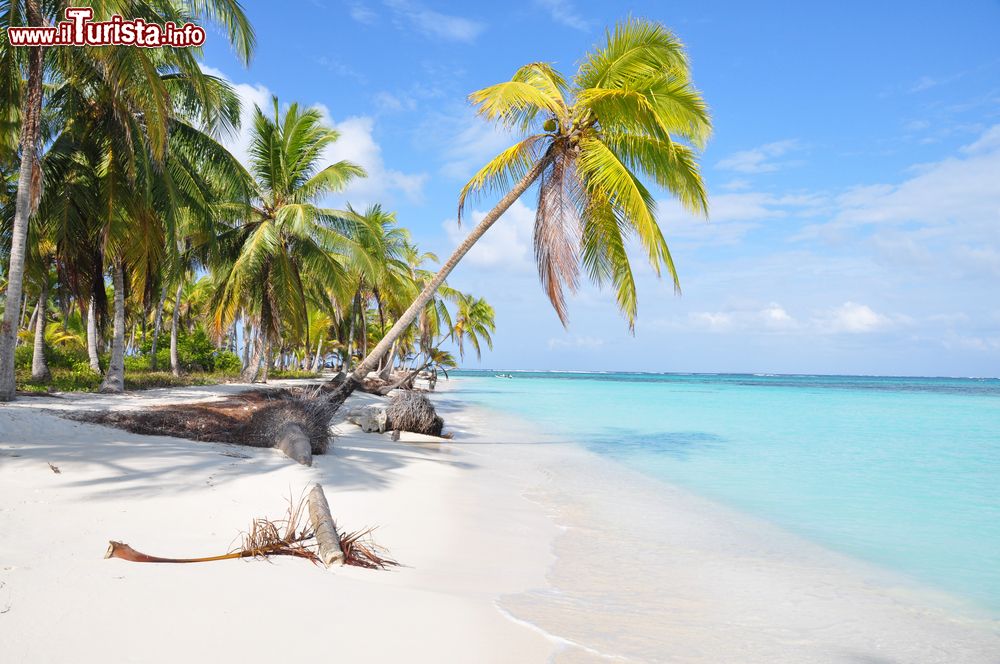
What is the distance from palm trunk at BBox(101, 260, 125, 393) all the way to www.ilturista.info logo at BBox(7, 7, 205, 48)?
200 inches

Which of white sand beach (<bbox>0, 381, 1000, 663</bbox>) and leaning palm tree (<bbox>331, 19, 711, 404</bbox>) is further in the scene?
leaning palm tree (<bbox>331, 19, 711, 404</bbox>)

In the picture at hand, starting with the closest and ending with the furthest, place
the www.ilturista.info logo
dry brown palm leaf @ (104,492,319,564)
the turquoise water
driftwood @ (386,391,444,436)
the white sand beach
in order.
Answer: the white sand beach, dry brown palm leaf @ (104,492,319,564), the turquoise water, the www.ilturista.info logo, driftwood @ (386,391,444,436)

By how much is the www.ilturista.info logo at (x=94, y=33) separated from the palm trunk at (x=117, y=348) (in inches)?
200

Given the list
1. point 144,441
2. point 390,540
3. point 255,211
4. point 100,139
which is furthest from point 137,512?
point 255,211

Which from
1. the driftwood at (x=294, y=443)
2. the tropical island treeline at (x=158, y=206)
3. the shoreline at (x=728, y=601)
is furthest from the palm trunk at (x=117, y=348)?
the shoreline at (x=728, y=601)

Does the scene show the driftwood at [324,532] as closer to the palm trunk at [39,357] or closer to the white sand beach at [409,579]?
the white sand beach at [409,579]

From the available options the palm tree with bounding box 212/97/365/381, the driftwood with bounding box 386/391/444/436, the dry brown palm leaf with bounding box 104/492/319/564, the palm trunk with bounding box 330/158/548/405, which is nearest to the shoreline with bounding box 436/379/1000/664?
the dry brown palm leaf with bounding box 104/492/319/564

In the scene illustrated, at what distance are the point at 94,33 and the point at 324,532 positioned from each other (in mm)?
9058

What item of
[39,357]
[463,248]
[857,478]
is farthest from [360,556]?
[39,357]

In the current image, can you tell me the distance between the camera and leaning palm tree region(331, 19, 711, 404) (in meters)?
9.02

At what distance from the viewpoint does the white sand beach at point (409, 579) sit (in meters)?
2.62

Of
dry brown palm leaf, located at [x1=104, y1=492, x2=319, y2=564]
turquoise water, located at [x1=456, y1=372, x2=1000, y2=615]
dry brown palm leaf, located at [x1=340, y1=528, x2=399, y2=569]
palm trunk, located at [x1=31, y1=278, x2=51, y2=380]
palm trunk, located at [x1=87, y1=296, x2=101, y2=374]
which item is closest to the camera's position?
dry brown palm leaf, located at [x1=104, y1=492, x2=319, y2=564]

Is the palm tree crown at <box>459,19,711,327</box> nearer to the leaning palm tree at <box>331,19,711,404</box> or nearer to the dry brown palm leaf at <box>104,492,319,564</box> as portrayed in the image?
the leaning palm tree at <box>331,19,711,404</box>

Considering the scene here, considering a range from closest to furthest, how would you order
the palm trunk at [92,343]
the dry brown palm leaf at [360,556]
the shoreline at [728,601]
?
1. the shoreline at [728,601]
2. the dry brown palm leaf at [360,556]
3. the palm trunk at [92,343]
